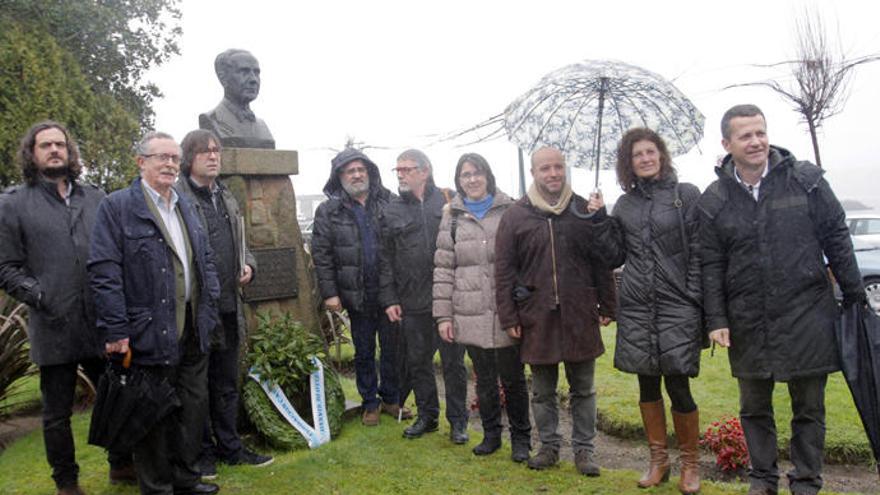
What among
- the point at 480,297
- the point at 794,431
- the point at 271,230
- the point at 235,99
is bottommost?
the point at 794,431

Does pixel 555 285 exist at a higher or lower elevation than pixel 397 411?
higher

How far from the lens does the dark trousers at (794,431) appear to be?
11.1ft

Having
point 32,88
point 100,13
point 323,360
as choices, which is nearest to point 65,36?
point 100,13

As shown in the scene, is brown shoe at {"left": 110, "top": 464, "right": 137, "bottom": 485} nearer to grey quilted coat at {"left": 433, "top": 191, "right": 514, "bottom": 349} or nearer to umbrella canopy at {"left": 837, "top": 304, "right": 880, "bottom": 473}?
grey quilted coat at {"left": 433, "top": 191, "right": 514, "bottom": 349}

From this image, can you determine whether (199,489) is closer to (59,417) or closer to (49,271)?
(59,417)

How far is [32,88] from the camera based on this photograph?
1098 centimetres

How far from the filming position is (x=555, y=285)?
3918 millimetres

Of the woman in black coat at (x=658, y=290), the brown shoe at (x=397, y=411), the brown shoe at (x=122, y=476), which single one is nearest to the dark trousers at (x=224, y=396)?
the brown shoe at (x=122, y=476)

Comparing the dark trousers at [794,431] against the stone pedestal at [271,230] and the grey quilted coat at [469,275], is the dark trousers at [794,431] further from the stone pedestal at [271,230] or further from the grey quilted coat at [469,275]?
the stone pedestal at [271,230]

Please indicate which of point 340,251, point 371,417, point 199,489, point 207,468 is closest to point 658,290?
point 340,251

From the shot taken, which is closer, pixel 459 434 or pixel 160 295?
pixel 160 295

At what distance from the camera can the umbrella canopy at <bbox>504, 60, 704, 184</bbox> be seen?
3910 mm

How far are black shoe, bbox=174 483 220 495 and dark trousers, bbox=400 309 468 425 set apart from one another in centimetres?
152

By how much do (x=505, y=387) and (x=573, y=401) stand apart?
1.45ft
